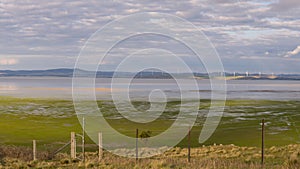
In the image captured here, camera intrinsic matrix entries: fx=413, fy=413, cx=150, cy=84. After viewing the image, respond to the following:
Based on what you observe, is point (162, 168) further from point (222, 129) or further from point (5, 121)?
point (5, 121)

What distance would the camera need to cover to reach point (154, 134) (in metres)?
31.1

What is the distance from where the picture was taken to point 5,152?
61.4ft

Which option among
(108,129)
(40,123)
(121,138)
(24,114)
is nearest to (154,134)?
(121,138)

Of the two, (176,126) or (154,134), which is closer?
(154,134)

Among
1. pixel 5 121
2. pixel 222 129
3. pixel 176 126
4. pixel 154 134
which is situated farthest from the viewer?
pixel 5 121

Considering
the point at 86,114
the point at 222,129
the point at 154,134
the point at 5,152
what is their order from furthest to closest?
the point at 86,114, the point at 222,129, the point at 154,134, the point at 5,152

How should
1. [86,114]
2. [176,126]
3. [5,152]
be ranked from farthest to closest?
1. [86,114]
2. [176,126]
3. [5,152]

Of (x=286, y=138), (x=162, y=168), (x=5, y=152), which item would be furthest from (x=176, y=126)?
(x=162, y=168)

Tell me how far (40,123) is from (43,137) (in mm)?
8019

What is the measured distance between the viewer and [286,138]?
96.4ft

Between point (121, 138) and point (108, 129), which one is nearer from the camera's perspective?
point (121, 138)

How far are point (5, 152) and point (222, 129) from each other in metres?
19.8

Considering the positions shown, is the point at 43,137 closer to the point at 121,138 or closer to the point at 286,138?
the point at 121,138

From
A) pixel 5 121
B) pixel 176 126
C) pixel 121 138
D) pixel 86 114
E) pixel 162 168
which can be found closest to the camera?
pixel 162 168
